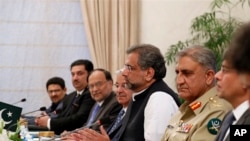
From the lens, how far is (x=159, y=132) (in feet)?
12.0

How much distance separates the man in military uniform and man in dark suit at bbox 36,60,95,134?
8.66 feet

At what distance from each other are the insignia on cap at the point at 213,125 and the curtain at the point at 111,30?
499 cm

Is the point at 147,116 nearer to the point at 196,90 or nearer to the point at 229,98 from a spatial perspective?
the point at 196,90

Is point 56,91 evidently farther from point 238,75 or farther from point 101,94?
point 238,75

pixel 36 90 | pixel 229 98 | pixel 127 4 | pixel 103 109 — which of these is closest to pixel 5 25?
pixel 36 90

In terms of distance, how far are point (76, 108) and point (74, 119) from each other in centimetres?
30

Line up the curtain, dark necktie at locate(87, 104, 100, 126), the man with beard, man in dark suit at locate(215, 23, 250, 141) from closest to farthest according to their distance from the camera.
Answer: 1. man in dark suit at locate(215, 23, 250, 141)
2. the man with beard
3. dark necktie at locate(87, 104, 100, 126)
4. the curtain

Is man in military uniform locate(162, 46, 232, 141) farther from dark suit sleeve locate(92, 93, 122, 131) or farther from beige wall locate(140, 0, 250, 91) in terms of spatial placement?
beige wall locate(140, 0, 250, 91)

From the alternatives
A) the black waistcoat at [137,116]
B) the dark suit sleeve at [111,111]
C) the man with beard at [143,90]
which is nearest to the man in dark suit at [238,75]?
the man with beard at [143,90]

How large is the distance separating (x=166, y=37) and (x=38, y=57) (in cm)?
184

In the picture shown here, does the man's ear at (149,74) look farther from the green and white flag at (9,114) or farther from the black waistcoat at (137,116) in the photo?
the green and white flag at (9,114)

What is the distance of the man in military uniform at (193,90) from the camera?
10.7 feet

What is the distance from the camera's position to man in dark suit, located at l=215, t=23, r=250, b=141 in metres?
2.09

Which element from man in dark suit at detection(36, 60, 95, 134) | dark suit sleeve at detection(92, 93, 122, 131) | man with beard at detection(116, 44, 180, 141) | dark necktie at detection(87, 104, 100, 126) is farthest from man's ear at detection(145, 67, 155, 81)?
man in dark suit at detection(36, 60, 95, 134)
